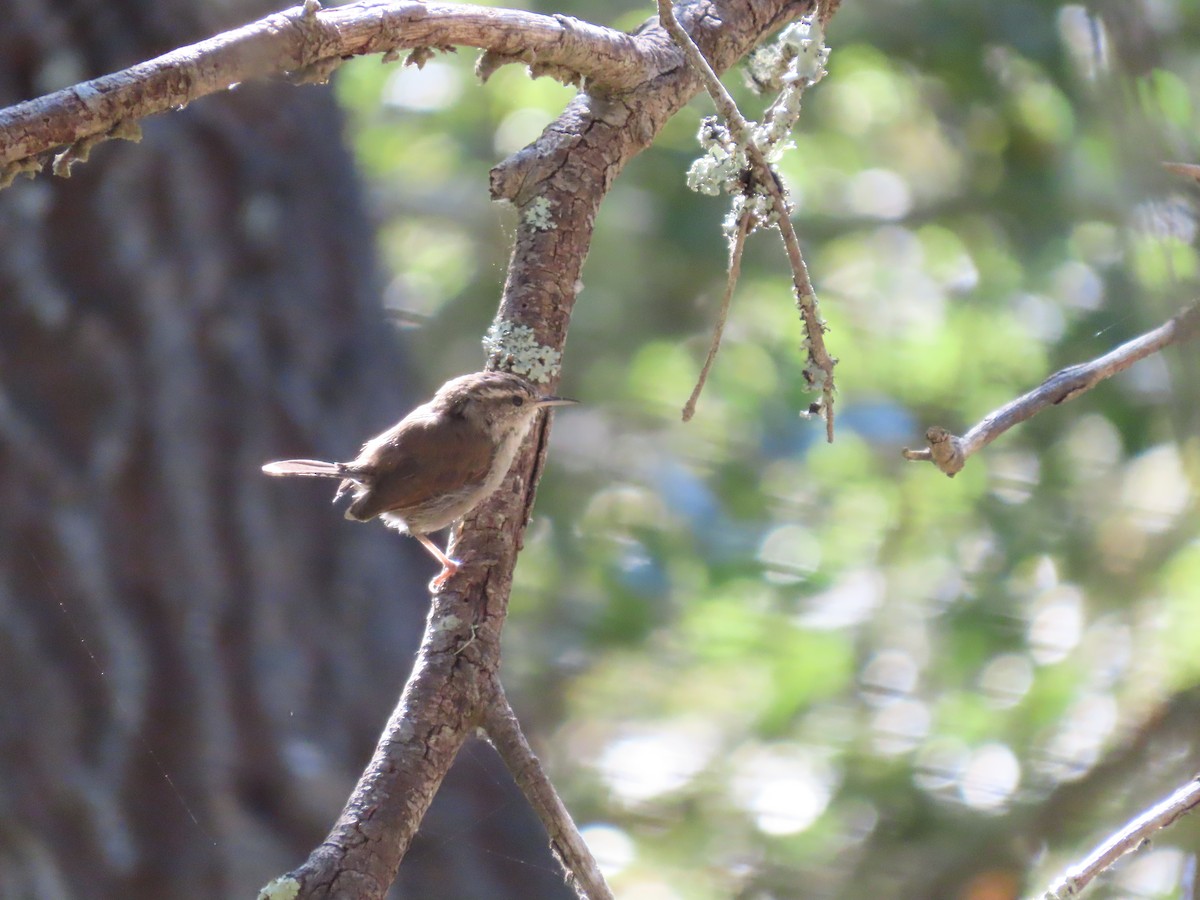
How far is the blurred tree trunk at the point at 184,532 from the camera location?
3514mm

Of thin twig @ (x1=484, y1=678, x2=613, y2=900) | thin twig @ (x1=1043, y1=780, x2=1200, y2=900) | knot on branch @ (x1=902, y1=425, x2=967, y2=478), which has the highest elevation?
knot on branch @ (x1=902, y1=425, x2=967, y2=478)

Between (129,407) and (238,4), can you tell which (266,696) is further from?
(238,4)

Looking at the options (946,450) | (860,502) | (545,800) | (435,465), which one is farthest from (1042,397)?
(860,502)

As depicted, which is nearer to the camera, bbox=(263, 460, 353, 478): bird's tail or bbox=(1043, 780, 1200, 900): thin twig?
bbox=(1043, 780, 1200, 900): thin twig

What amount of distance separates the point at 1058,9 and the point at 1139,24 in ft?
12.4

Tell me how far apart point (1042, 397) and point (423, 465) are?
181 centimetres

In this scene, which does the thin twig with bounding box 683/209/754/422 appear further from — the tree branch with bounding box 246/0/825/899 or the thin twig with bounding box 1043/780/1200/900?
the thin twig with bounding box 1043/780/1200/900

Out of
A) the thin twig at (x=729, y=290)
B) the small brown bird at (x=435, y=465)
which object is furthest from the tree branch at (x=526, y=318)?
the small brown bird at (x=435, y=465)

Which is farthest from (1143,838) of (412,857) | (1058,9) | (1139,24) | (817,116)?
(817,116)

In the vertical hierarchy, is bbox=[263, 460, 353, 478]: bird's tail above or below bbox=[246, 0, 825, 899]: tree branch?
above

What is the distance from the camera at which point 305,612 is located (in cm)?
403

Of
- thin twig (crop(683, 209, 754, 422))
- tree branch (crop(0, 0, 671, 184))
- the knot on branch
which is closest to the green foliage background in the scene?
tree branch (crop(0, 0, 671, 184))

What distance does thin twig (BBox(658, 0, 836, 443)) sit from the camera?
5.71ft

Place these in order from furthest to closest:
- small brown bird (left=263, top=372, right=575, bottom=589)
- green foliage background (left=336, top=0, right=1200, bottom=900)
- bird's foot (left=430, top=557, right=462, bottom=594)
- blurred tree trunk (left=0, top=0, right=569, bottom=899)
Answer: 1. green foliage background (left=336, top=0, right=1200, bottom=900)
2. blurred tree trunk (left=0, top=0, right=569, bottom=899)
3. small brown bird (left=263, top=372, right=575, bottom=589)
4. bird's foot (left=430, top=557, right=462, bottom=594)
